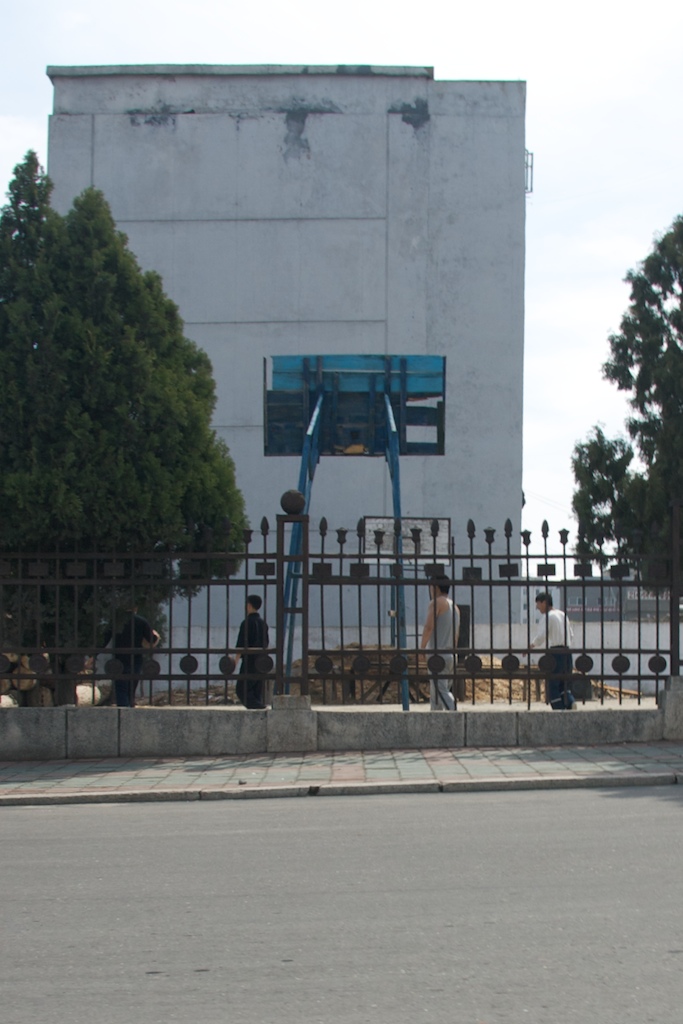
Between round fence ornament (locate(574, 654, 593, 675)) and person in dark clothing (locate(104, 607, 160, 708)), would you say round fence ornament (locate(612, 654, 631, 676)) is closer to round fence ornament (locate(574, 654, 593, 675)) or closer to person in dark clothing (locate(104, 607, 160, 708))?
round fence ornament (locate(574, 654, 593, 675))

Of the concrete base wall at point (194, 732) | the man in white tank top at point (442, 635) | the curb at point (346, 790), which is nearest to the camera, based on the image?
the curb at point (346, 790)

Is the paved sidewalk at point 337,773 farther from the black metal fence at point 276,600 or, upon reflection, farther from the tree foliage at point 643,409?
the tree foliage at point 643,409

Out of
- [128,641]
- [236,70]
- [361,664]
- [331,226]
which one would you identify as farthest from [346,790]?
[236,70]

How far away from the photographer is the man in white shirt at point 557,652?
36.9ft

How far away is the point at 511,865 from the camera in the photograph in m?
5.97

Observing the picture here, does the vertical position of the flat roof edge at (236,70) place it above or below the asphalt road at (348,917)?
above

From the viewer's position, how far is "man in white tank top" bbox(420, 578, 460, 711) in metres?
11.5

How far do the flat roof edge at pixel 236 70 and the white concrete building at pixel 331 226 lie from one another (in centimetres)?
4

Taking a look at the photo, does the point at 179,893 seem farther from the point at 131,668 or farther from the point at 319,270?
the point at 319,270

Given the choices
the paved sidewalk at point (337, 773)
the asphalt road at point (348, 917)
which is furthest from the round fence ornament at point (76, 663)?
the asphalt road at point (348, 917)

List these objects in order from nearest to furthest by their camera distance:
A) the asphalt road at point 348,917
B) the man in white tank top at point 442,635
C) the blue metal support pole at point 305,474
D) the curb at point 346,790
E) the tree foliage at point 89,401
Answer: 1. the asphalt road at point 348,917
2. the curb at point 346,790
3. the tree foliage at point 89,401
4. the man in white tank top at point 442,635
5. the blue metal support pole at point 305,474

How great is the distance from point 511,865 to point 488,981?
72.2 inches

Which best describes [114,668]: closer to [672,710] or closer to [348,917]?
[672,710]

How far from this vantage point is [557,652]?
11.1 m
